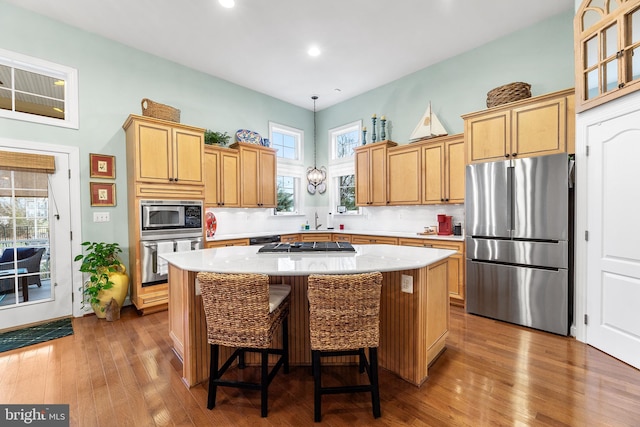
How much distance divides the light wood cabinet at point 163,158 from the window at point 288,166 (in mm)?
2008

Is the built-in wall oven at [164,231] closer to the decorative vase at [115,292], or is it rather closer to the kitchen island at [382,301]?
the decorative vase at [115,292]

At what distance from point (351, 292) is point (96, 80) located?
4.26 metres

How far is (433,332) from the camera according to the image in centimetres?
231

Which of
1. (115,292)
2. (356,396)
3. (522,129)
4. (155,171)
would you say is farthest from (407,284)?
(115,292)

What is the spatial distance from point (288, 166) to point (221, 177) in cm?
175

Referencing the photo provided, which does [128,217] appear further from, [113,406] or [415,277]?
[415,277]

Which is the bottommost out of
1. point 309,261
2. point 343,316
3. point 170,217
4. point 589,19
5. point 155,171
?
point 343,316

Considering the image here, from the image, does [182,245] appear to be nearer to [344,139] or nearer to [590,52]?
[344,139]

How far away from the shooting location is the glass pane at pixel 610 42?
2.49 metres

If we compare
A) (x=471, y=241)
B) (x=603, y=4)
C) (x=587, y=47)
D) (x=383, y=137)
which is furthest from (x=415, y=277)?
(x=383, y=137)

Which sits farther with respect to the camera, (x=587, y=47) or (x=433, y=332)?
(x=587, y=47)

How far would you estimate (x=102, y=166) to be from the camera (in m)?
3.65

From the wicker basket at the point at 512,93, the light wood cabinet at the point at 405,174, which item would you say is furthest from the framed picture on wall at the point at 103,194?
the wicker basket at the point at 512,93

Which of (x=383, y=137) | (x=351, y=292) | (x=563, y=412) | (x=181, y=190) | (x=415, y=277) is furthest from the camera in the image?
(x=383, y=137)
